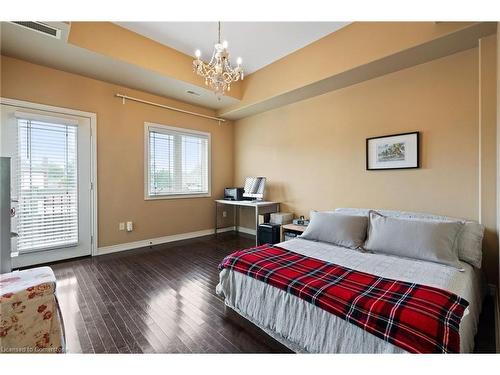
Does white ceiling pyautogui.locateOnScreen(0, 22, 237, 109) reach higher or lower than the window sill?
higher

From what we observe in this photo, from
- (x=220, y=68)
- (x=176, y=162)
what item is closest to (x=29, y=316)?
(x=220, y=68)

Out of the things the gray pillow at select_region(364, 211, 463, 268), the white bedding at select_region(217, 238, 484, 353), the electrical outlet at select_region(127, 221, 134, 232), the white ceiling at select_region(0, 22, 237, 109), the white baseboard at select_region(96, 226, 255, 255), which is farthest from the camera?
the electrical outlet at select_region(127, 221, 134, 232)

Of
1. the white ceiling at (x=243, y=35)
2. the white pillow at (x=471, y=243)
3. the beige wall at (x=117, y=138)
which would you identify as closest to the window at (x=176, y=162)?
the beige wall at (x=117, y=138)

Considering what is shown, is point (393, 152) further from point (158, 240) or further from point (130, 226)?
point (130, 226)

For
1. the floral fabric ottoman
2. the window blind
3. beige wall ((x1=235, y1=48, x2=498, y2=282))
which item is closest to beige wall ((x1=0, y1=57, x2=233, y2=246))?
the window blind

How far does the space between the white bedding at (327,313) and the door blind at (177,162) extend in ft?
9.05

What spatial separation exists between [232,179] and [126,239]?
2452mm

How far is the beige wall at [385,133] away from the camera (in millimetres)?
2381

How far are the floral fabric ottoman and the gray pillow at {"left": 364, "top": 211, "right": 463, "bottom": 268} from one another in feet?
8.08

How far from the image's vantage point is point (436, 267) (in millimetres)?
1794

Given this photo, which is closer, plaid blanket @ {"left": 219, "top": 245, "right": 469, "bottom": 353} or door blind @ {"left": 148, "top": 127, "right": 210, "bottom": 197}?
plaid blanket @ {"left": 219, "top": 245, "right": 469, "bottom": 353}

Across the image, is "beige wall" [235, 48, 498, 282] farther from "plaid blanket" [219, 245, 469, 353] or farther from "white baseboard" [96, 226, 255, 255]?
"plaid blanket" [219, 245, 469, 353]

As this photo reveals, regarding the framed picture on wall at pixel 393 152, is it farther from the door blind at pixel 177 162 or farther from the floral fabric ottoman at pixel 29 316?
the floral fabric ottoman at pixel 29 316

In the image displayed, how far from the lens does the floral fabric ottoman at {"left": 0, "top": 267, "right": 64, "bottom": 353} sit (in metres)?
1.08
